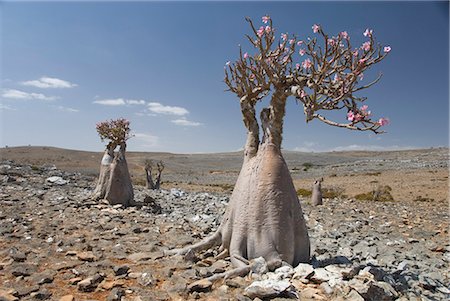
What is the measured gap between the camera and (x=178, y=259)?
6.74 m

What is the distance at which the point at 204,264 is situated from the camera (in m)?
6.53

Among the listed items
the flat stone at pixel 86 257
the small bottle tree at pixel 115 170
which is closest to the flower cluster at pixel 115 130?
the small bottle tree at pixel 115 170

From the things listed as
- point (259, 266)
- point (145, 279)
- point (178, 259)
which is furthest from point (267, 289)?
point (178, 259)

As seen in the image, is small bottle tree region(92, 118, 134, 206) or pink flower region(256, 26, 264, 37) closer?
pink flower region(256, 26, 264, 37)

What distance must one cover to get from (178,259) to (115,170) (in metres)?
8.64

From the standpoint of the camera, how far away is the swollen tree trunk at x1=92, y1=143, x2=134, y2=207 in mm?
14258

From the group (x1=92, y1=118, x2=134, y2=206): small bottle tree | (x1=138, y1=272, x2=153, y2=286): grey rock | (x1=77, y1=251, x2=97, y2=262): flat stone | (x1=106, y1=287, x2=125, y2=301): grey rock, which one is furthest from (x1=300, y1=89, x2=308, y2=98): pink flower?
(x1=92, y1=118, x2=134, y2=206): small bottle tree

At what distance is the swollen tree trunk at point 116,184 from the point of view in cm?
1426

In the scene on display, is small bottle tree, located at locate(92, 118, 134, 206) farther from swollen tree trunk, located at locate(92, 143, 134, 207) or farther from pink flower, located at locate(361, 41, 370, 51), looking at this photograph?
pink flower, located at locate(361, 41, 370, 51)

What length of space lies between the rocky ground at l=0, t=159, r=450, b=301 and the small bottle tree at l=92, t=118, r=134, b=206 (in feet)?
2.28

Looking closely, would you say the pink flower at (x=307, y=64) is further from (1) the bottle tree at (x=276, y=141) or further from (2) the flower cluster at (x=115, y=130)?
(2) the flower cluster at (x=115, y=130)

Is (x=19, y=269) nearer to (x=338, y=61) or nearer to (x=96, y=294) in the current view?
(x=96, y=294)

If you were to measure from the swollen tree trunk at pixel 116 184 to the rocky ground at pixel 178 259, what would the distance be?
61 cm

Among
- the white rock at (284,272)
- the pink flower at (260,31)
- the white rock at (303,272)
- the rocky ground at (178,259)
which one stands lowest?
the rocky ground at (178,259)
